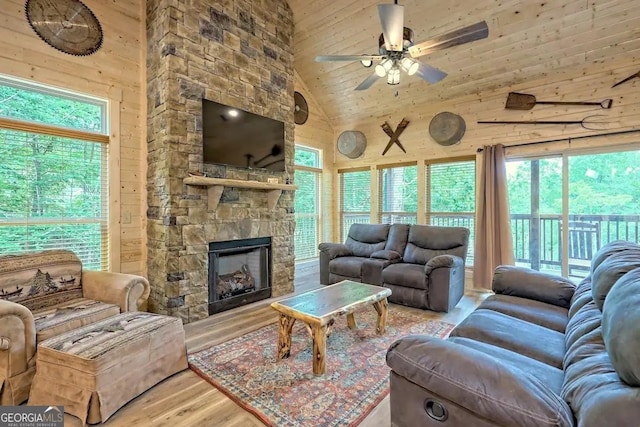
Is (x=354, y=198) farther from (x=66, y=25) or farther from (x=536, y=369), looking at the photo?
(x=536, y=369)

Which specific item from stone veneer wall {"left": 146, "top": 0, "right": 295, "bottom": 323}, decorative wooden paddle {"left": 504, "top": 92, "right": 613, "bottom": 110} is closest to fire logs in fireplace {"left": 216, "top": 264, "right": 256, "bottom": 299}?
stone veneer wall {"left": 146, "top": 0, "right": 295, "bottom": 323}

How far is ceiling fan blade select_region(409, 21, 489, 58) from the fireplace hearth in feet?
9.36

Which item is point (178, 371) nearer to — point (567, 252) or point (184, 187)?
point (184, 187)

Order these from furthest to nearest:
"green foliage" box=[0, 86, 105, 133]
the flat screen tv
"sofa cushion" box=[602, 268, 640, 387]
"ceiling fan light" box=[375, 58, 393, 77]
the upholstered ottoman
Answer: the flat screen tv → "green foliage" box=[0, 86, 105, 133] → "ceiling fan light" box=[375, 58, 393, 77] → the upholstered ottoman → "sofa cushion" box=[602, 268, 640, 387]

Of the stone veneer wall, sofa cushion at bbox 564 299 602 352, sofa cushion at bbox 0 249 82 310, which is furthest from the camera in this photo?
the stone veneer wall

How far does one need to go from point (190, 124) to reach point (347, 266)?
2.71 m

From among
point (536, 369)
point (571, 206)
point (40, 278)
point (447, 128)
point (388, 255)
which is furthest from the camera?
point (447, 128)

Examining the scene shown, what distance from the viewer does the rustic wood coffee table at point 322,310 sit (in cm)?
230

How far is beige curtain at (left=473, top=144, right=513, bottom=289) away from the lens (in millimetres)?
4395

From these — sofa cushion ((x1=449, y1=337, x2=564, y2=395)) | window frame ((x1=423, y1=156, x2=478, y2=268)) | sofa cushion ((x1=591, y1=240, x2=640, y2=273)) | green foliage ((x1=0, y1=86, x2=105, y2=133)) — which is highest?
green foliage ((x1=0, y1=86, x2=105, y2=133))

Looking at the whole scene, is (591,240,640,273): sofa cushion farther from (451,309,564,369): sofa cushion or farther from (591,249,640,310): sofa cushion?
(451,309,564,369): sofa cushion

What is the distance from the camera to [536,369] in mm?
1511

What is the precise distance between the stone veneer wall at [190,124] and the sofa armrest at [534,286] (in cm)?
282

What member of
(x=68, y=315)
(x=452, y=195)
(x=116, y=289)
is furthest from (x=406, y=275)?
(x=68, y=315)
